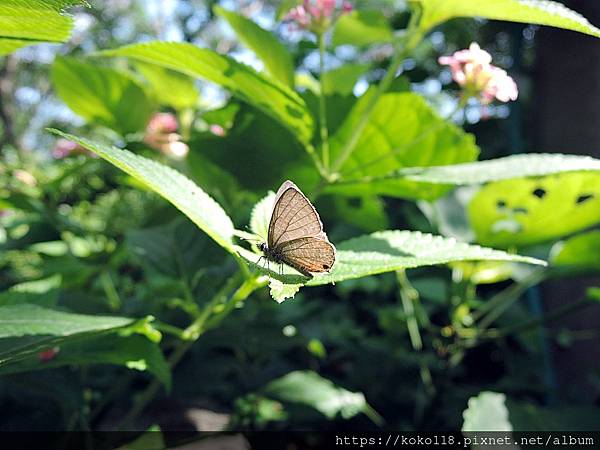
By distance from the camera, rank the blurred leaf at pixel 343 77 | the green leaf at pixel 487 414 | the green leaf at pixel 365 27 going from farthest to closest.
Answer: the blurred leaf at pixel 343 77 < the green leaf at pixel 365 27 < the green leaf at pixel 487 414

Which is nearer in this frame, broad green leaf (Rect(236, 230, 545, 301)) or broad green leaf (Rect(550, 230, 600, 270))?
broad green leaf (Rect(236, 230, 545, 301))

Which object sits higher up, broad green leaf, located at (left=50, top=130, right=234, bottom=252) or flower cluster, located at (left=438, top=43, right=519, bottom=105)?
flower cluster, located at (left=438, top=43, right=519, bottom=105)

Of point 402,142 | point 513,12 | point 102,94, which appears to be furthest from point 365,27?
point 102,94

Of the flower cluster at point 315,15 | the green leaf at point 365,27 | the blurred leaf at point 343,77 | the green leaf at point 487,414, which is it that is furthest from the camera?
the blurred leaf at point 343,77

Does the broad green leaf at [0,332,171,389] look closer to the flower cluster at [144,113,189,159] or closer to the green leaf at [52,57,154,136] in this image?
the flower cluster at [144,113,189,159]

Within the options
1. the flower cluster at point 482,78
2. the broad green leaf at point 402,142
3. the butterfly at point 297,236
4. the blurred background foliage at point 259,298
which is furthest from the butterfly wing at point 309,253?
the flower cluster at point 482,78

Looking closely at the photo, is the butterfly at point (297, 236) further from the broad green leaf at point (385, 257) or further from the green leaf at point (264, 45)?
the green leaf at point (264, 45)

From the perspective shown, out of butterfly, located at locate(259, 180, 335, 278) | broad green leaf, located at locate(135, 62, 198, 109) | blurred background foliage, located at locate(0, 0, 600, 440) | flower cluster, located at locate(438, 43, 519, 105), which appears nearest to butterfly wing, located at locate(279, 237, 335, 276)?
butterfly, located at locate(259, 180, 335, 278)

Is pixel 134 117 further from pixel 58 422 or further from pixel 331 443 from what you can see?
pixel 331 443
